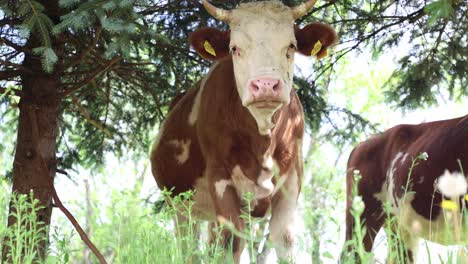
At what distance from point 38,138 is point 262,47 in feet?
7.58

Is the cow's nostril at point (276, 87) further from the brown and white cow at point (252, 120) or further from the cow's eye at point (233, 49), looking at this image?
the cow's eye at point (233, 49)

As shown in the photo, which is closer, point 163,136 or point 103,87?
point 163,136

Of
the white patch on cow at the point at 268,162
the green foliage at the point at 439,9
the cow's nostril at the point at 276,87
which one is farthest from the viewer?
the white patch on cow at the point at 268,162

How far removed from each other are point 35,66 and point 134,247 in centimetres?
364

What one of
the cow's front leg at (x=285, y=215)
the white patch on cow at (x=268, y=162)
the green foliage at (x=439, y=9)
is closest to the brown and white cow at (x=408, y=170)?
the cow's front leg at (x=285, y=215)

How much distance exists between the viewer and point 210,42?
6316mm

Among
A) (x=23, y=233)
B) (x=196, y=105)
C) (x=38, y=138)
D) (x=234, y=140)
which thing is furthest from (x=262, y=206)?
(x=23, y=233)

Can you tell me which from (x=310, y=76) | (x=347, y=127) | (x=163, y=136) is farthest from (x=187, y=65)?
(x=347, y=127)

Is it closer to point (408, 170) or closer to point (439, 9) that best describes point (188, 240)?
point (439, 9)

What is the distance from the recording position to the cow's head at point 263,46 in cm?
540

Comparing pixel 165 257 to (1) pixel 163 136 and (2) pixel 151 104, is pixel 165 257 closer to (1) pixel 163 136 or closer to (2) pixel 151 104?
(1) pixel 163 136

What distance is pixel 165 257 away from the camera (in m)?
3.66

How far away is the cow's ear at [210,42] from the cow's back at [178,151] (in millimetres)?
954

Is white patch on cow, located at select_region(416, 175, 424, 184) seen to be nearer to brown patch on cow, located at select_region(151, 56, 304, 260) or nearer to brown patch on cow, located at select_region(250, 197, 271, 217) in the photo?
brown patch on cow, located at select_region(151, 56, 304, 260)
